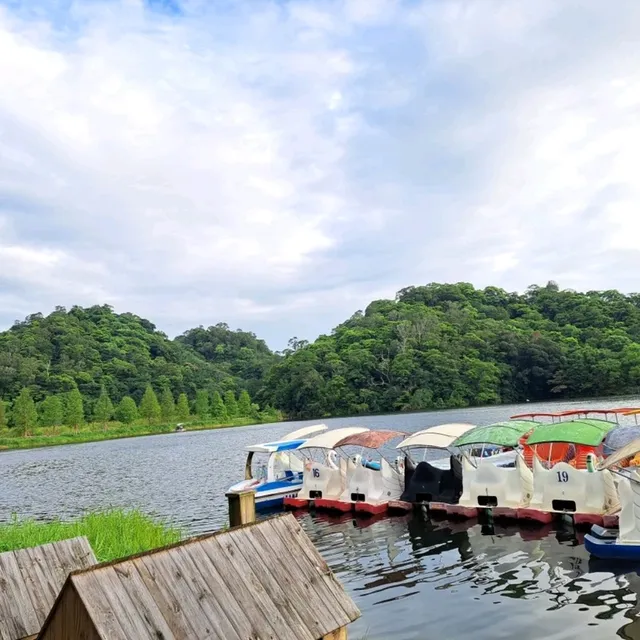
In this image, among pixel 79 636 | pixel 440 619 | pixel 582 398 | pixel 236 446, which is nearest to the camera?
pixel 79 636

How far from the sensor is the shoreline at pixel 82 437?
79188mm

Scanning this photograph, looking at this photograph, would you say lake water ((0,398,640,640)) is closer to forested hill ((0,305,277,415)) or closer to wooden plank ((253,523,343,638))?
wooden plank ((253,523,343,638))

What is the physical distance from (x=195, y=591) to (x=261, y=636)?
610mm

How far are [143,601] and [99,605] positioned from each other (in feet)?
1.11

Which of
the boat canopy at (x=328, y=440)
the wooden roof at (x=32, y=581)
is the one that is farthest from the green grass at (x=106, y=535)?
the boat canopy at (x=328, y=440)

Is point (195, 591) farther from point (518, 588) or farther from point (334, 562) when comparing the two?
point (334, 562)

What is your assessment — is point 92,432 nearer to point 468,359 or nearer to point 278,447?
point 468,359

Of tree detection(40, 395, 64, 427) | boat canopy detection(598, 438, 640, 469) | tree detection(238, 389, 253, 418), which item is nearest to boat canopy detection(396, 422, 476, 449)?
boat canopy detection(598, 438, 640, 469)

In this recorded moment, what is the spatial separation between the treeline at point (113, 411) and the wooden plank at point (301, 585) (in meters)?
88.8

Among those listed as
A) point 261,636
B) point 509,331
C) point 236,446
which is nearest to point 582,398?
point 509,331

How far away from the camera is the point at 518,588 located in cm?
1256

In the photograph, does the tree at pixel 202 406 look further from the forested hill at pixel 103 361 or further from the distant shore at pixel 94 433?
the forested hill at pixel 103 361

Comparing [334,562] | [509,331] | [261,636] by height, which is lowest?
[334,562]

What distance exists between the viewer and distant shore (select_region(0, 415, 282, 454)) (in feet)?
262
